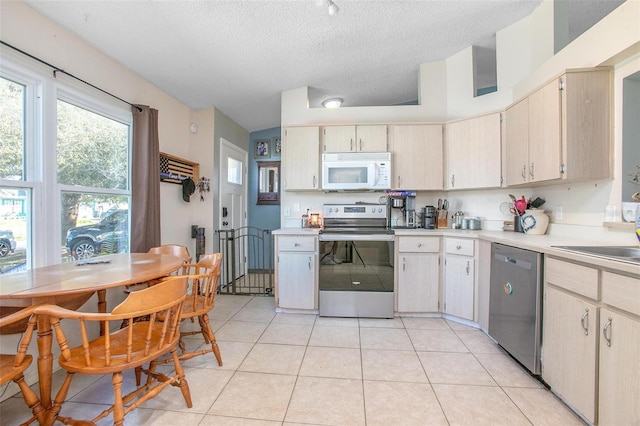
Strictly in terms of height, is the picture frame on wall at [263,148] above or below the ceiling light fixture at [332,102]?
below

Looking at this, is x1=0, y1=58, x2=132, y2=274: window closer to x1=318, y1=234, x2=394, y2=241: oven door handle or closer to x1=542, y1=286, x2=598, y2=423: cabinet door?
x1=318, y1=234, x2=394, y2=241: oven door handle

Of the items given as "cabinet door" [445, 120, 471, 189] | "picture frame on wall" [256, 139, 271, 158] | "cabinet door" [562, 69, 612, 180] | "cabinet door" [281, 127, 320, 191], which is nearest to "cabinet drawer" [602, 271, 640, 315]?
"cabinet door" [562, 69, 612, 180]

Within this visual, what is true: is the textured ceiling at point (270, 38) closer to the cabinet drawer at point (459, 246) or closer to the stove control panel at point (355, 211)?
the stove control panel at point (355, 211)

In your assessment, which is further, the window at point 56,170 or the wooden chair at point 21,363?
the window at point 56,170

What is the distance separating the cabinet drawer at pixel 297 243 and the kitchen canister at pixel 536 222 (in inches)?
79.6

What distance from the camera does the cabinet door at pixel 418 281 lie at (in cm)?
279

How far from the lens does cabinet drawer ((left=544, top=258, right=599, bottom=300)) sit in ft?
4.49

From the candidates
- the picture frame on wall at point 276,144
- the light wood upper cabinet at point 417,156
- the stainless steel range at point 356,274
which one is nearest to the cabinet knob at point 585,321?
the stainless steel range at point 356,274

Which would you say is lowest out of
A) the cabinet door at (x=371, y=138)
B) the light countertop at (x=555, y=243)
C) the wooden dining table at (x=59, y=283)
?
the wooden dining table at (x=59, y=283)

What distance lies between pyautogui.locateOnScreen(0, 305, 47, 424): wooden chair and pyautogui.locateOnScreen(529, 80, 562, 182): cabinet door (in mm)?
3245

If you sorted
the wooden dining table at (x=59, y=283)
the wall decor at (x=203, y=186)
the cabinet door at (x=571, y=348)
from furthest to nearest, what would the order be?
the wall decor at (x=203, y=186), the cabinet door at (x=571, y=348), the wooden dining table at (x=59, y=283)

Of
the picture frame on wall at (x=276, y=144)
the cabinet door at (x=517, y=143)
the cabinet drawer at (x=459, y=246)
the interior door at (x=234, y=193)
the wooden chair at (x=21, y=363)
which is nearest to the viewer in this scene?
the wooden chair at (x=21, y=363)

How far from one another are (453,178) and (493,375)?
1.91 m

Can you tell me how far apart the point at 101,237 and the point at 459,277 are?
3391 mm
